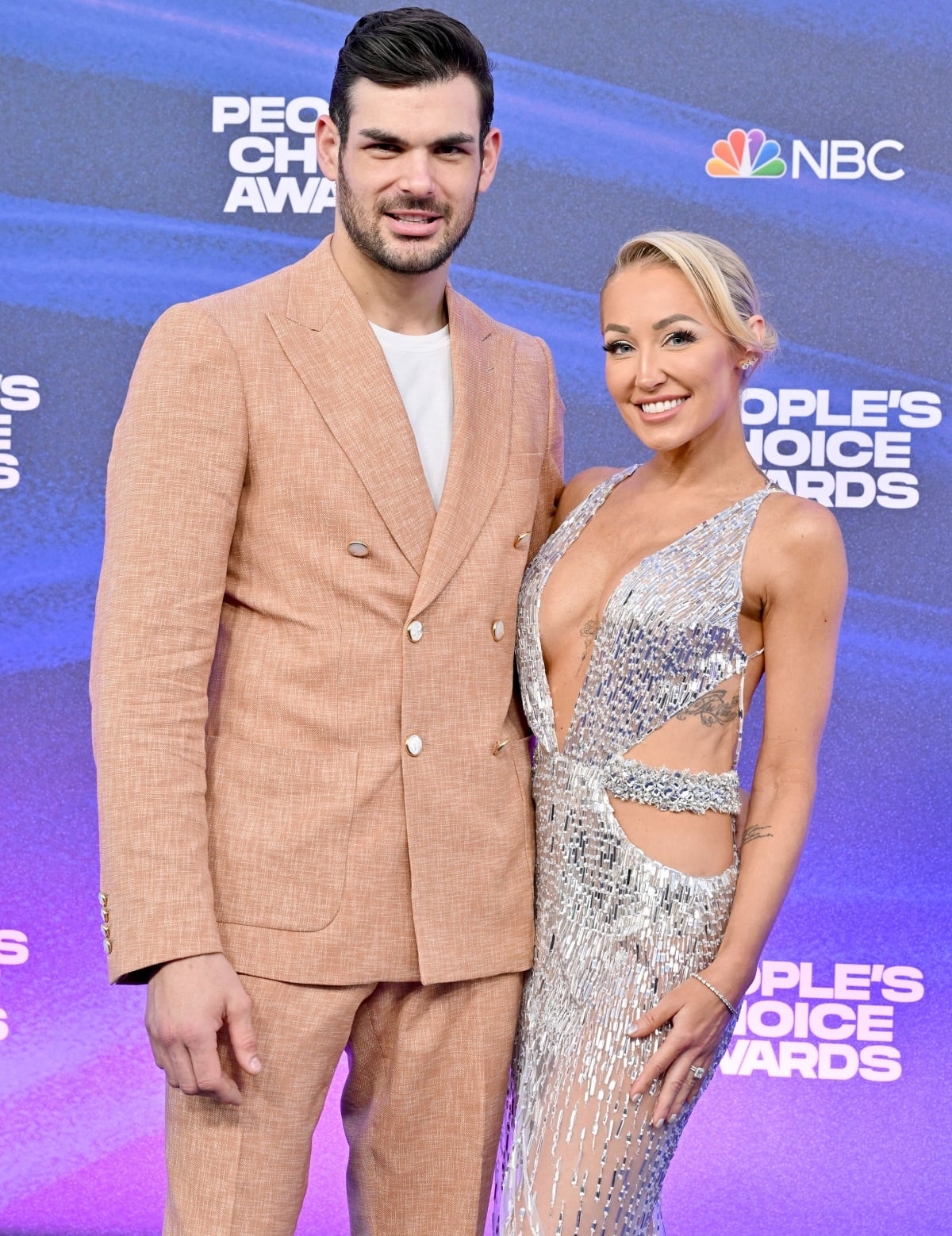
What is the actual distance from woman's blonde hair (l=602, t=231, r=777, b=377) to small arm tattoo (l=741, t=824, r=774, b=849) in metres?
0.70

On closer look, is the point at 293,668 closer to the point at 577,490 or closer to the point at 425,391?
the point at 425,391

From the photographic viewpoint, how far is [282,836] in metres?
1.88

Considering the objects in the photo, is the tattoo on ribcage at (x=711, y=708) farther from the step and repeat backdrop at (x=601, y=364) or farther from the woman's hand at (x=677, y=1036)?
the step and repeat backdrop at (x=601, y=364)

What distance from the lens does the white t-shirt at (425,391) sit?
2012mm

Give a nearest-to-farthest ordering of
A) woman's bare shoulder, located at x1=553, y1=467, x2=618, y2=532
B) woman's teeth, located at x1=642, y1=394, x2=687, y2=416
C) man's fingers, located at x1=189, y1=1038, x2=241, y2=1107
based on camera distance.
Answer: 1. man's fingers, located at x1=189, y1=1038, x2=241, y2=1107
2. woman's teeth, located at x1=642, y1=394, x2=687, y2=416
3. woman's bare shoulder, located at x1=553, y1=467, x2=618, y2=532

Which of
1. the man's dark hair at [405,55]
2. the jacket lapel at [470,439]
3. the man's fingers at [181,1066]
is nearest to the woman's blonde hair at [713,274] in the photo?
the jacket lapel at [470,439]

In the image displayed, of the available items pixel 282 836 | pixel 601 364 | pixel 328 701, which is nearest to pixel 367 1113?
pixel 282 836

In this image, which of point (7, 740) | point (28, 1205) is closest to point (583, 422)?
point (7, 740)

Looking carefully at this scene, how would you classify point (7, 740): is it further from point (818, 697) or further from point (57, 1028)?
point (818, 697)

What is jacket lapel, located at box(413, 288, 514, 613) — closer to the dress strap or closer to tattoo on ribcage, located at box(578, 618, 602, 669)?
tattoo on ribcage, located at box(578, 618, 602, 669)

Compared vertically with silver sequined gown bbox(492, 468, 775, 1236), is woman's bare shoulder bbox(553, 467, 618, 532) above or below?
above

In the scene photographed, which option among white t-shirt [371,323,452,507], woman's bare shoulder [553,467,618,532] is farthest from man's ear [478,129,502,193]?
woman's bare shoulder [553,467,618,532]

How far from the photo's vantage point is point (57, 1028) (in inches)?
129

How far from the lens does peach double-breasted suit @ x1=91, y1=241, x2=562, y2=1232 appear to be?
1.80 metres
